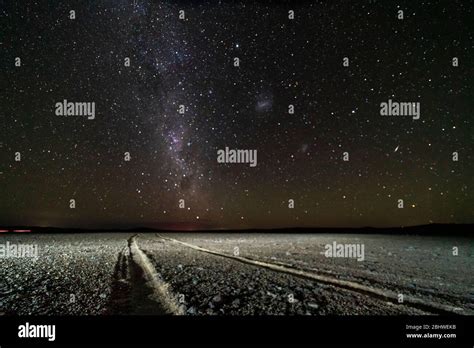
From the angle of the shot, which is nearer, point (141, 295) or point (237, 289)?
point (141, 295)

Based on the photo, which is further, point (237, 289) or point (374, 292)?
point (237, 289)

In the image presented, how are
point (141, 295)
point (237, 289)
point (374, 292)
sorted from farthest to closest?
point (237, 289), point (374, 292), point (141, 295)

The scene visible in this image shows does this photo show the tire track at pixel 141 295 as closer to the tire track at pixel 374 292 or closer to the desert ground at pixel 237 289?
the desert ground at pixel 237 289

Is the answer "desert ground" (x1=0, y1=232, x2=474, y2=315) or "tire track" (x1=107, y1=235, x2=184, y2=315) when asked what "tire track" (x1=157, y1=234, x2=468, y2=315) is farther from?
"tire track" (x1=107, y1=235, x2=184, y2=315)

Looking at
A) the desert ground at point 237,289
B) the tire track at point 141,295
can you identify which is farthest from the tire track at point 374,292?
the tire track at point 141,295

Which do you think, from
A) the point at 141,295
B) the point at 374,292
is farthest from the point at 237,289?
the point at 374,292

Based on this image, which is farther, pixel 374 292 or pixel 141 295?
pixel 374 292

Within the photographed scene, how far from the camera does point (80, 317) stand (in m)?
6.33

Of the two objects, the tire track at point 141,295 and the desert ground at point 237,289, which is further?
the desert ground at point 237,289

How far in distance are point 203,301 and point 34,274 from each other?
6963 millimetres

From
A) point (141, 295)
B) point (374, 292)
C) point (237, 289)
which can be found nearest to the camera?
point (141, 295)

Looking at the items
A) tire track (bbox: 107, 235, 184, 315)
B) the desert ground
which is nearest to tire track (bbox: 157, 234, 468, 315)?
the desert ground

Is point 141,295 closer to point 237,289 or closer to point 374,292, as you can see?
point 237,289

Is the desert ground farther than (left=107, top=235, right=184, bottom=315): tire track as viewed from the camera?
Yes
